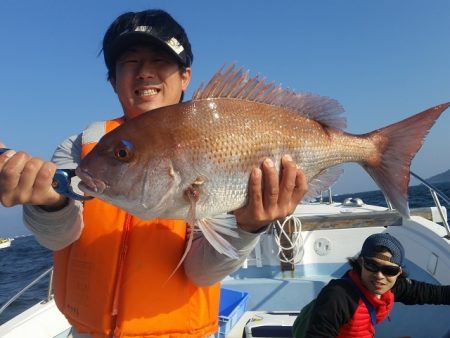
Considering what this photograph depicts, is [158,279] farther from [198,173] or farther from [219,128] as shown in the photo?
[219,128]

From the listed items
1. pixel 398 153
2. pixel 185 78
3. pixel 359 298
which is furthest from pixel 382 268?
pixel 185 78

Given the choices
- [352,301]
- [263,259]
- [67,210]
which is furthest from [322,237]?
[67,210]

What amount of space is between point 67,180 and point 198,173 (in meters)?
0.59

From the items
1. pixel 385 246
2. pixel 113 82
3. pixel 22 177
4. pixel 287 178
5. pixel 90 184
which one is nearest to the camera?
pixel 22 177

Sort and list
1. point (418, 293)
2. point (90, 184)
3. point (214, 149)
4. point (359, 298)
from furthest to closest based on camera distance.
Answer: point (418, 293), point (359, 298), point (214, 149), point (90, 184)

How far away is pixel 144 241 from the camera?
222cm

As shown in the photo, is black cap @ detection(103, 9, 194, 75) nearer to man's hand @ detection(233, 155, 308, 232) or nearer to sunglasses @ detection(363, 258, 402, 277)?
man's hand @ detection(233, 155, 308, 232)

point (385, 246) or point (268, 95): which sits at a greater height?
point (268, 95)

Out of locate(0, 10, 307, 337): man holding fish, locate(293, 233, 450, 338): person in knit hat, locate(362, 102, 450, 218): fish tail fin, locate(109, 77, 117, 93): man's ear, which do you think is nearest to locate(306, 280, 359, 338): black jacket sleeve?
locate(293, 233, 450, 338): person in knit hat

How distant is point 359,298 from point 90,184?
2.47 meters

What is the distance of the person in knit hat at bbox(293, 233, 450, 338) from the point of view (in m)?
3.03

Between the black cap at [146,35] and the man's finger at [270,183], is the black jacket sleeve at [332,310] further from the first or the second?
the black cap at [146,35]

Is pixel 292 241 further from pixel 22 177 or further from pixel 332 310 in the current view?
pixel 22 177

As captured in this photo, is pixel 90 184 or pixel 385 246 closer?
pixel 90 184
